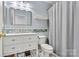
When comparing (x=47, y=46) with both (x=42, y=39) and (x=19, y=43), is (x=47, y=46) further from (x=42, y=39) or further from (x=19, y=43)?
(x=19, y=43)

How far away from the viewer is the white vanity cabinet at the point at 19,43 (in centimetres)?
116

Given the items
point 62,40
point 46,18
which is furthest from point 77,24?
point 46,18

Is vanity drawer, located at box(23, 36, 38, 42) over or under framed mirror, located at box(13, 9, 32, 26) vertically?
under

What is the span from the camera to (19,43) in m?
1.21

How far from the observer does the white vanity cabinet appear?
1164mm

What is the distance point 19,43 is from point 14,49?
0.11m

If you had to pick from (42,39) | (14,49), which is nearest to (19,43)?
(14,49)

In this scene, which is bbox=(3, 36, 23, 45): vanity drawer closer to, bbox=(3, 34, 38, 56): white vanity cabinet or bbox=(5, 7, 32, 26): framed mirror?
bbox=(3, 34, 38, 56): white vanity cabinet

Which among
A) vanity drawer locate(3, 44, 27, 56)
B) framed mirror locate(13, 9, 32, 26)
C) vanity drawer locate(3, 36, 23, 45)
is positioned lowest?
vanity drawer locate(3, 44, 27, 56)

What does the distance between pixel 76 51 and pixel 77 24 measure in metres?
0.33

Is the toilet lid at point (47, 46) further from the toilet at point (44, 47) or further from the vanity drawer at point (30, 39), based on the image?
the vanity drawer at point (30, 39)

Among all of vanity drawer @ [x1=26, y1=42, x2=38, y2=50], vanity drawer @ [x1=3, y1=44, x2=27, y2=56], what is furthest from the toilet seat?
vanity drawer @ [x1=3, y1=44, x2=27, y2=56]

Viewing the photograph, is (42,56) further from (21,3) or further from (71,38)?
(21,3)

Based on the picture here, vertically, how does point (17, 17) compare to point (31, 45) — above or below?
above
